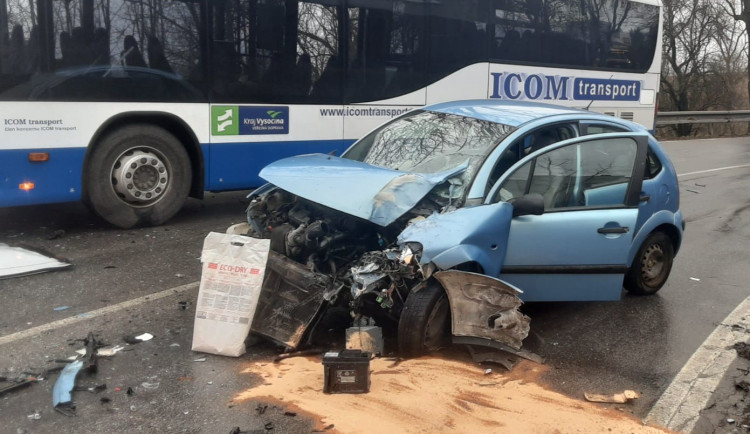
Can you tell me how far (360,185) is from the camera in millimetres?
5125

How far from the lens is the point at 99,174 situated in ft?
25.3

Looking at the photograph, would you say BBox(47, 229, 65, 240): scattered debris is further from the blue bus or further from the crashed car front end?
the crashed car front end

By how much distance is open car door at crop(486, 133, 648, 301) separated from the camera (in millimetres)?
5148

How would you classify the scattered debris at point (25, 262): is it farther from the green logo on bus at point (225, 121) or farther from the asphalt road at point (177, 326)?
the green logo on bus at point (225, 121)

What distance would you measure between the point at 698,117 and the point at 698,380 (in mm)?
20202

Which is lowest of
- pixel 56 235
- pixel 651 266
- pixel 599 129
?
pixel 56 235

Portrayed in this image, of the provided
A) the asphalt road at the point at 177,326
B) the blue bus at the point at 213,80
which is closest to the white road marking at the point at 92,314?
the asphalt road at the point at 177,326

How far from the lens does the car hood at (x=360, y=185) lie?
15.7ft

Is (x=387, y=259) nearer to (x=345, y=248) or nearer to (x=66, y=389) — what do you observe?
(x=345, y=248)

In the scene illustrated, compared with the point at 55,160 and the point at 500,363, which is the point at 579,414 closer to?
the point at 500,363

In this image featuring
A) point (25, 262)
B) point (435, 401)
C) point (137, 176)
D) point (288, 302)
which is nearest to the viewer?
point (435, 401)

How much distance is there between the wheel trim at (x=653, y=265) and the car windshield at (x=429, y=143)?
1.76 metres

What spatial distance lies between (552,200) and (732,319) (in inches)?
75.4

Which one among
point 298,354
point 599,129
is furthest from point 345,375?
point 599,129
